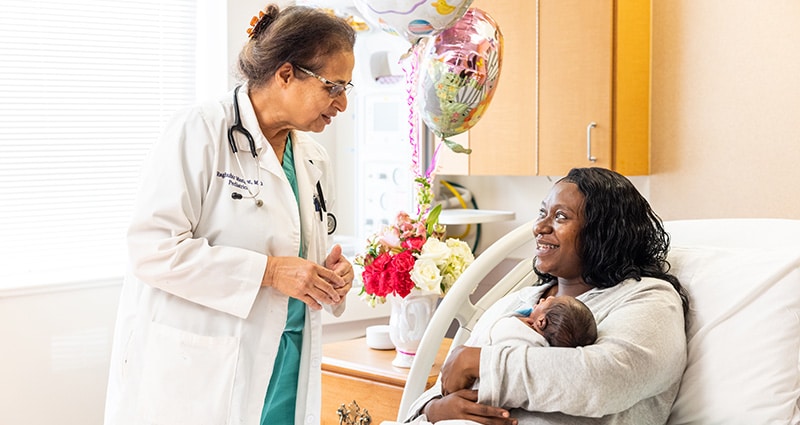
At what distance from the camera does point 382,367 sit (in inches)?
93.9

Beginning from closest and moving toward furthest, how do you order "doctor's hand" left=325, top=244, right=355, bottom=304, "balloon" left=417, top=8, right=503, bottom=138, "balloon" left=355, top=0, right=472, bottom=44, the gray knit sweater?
the gray knit sweater → "doctor's hand" left=325, top=244, right=355, bottom=304 → "balloon" left=355, top=0, right=472, bottom=44 → "balloon" left=417, top=8, right=503, bottom=138

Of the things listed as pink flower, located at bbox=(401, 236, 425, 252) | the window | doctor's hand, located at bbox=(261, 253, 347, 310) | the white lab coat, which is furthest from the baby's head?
the window

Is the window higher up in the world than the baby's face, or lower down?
higher up

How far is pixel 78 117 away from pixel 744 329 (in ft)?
7.33

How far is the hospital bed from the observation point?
1622 millimetres

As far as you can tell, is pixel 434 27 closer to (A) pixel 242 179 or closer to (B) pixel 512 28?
(A) pixel 242 179

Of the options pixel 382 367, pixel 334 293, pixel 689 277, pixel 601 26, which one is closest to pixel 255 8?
pixel 601 26

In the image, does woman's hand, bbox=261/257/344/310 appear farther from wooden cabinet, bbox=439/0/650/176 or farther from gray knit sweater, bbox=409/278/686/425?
wooden cabinet, bbox=439/0/650/176

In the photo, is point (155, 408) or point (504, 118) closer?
point (155, 408)

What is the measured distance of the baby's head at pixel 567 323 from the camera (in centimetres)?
156

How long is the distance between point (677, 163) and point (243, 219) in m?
1.68

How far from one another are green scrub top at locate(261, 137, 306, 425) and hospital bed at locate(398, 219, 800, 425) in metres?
0.76

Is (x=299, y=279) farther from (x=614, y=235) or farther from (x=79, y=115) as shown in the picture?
(x=79, y=115)

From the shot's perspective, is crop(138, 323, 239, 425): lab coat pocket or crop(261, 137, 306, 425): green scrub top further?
crop(261, 137, 306, 425): green scrub top
